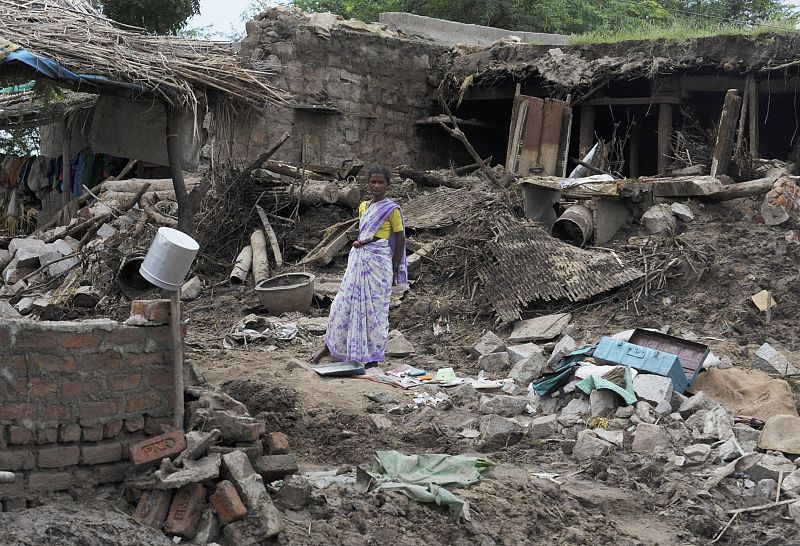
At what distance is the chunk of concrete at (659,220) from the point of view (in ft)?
29.8

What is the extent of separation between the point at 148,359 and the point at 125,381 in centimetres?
14

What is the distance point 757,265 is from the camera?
852 centimetres

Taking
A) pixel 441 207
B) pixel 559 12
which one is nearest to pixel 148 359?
pixel 441 207

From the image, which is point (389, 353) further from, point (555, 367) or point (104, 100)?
point (104, 100)

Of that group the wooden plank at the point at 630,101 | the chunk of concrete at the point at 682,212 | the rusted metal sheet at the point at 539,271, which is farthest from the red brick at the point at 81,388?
A: the wooden plank at the point at 630,101

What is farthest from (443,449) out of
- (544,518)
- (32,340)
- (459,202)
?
(459,202)

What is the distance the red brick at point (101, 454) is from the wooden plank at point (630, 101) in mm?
10624

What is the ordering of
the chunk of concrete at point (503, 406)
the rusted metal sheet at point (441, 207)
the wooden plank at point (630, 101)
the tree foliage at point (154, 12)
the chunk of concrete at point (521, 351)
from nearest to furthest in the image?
the chunk of concrete at point (503, 406) < the chunk of concrete at point (521, 351) < the rusted metal sheet at point (441, 207) < the wooden plank at point (630, 101) < the tree foliage at point (154, 12)

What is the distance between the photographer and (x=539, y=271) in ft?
28.9

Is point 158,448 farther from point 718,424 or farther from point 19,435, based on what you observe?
point 718,424

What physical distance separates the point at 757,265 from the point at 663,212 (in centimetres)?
108

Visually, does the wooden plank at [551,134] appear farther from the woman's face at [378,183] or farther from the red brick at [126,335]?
the red brick at [126,335]

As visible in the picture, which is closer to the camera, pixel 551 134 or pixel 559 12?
pixel 551 134

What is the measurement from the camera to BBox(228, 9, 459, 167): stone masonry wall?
13.5 m
